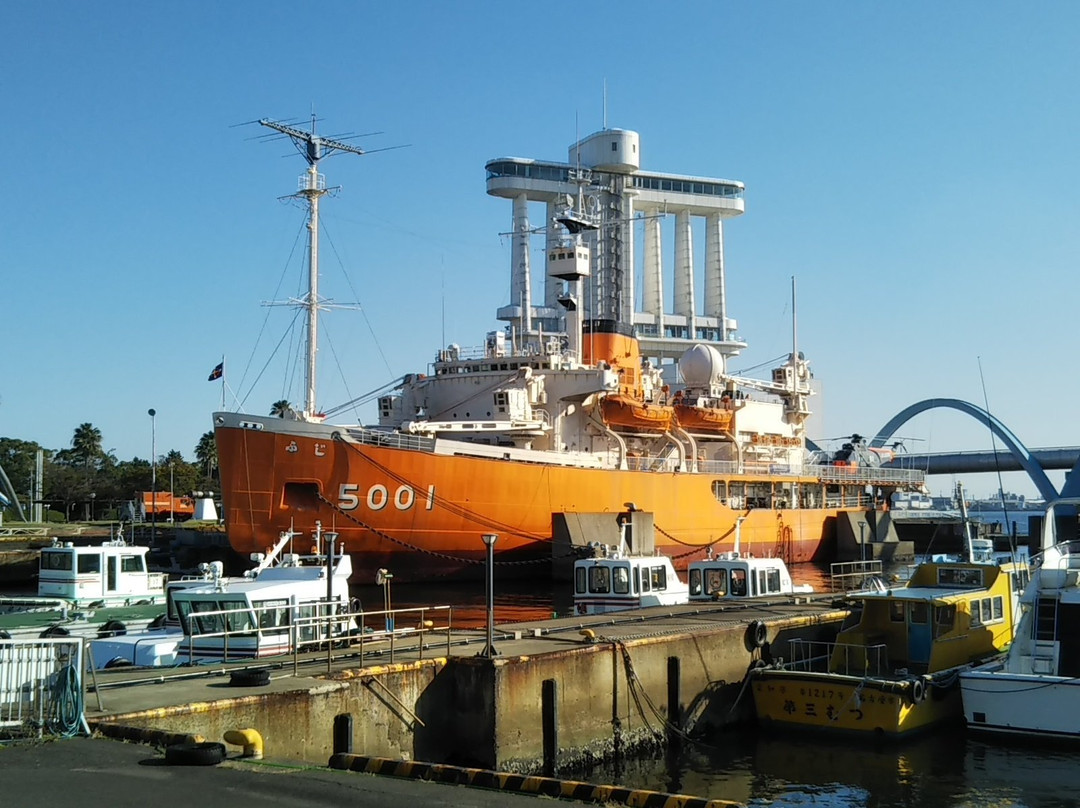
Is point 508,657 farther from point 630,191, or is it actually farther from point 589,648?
point 630,191

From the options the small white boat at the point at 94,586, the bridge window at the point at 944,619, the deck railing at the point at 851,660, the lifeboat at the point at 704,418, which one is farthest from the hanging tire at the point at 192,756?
the lifeboat at the point at 704,418

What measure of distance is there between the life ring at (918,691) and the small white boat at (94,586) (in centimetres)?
1674

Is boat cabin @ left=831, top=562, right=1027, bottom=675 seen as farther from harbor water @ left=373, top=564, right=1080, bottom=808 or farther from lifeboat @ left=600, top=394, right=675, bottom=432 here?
lifeboat @ left=600, top=394, right=675, bottom=432

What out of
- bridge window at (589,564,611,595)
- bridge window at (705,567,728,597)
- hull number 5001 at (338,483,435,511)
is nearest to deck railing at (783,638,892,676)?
bridge window at (705,567,728,597)

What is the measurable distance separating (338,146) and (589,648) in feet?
88.2

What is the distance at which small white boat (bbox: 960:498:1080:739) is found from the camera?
18656 millimetres

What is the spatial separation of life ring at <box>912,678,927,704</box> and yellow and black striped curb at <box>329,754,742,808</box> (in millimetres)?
9937

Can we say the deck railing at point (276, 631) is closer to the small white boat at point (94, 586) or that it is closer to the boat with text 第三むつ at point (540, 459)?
the small white boat at point (94, 586)

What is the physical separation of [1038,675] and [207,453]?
7782 cm

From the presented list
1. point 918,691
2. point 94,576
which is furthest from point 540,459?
point 918,691

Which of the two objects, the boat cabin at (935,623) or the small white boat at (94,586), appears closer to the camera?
the boat cabin at (935,623)

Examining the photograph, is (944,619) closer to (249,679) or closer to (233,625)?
(233,625)

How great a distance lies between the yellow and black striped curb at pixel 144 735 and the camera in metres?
11.4

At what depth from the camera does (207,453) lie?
291 feet
